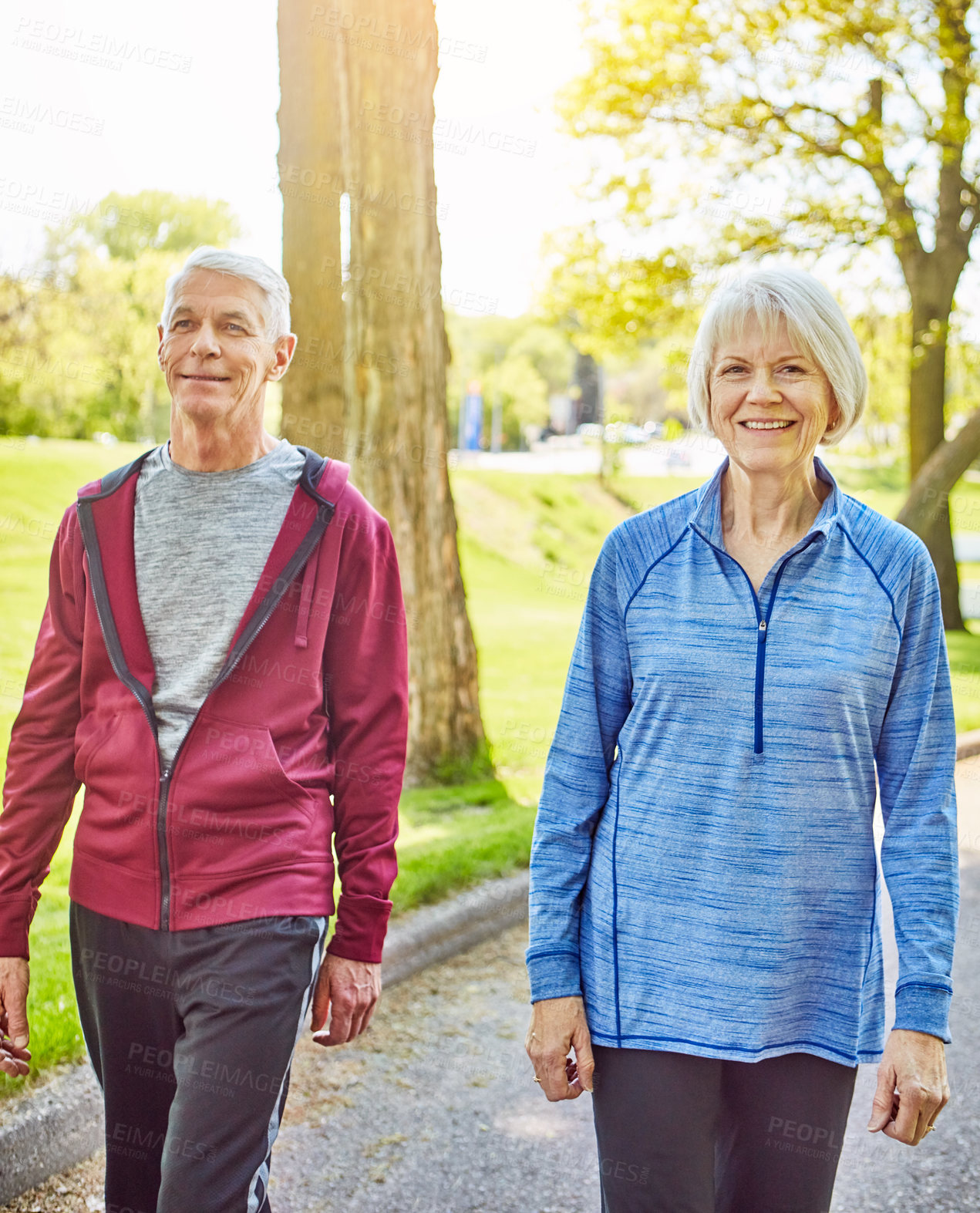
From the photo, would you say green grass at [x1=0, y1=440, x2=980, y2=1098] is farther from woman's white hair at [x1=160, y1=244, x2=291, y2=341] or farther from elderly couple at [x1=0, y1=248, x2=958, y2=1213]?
woman's white hair at [x1=160, y1=244, x2=291, y2=341]

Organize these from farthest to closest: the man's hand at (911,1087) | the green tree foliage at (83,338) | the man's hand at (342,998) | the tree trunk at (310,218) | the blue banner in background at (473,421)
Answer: the blue banner in background at (473,421)
the green tree foliage at (83,338)
the tree trunk at (310,218)
the man's hand at (342,998)
the man's hand at (911,1087)

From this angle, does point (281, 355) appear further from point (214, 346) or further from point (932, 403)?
point (932, 403)

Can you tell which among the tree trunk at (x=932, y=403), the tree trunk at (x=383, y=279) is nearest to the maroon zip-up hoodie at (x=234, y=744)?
the tree trunk at (x=383, y=279)

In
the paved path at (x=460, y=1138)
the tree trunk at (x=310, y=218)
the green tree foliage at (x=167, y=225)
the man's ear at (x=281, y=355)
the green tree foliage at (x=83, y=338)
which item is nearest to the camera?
the man's ear at (x=281, y=355)

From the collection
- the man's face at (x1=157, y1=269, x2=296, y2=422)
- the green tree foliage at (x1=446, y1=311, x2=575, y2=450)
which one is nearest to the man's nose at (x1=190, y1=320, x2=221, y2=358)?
the man's face at (x1=157, y1=269, x2=296, y2=422)

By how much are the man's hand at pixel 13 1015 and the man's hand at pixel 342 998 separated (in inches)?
24.2

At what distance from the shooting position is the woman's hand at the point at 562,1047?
214 centimetres

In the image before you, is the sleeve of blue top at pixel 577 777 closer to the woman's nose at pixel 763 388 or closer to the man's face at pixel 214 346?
the woman's nose at pixel 763 388

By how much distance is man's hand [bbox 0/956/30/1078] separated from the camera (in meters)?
2.55

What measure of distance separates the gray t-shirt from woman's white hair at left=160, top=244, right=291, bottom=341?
31 cm

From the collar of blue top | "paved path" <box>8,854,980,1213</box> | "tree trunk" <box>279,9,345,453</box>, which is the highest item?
"tree trunk" <box>279,9,345,453</box>

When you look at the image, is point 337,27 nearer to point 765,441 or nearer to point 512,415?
point 765,441

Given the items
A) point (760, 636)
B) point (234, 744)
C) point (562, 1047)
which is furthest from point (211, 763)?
point (760, 636)

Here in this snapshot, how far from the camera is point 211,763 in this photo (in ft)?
7.73
